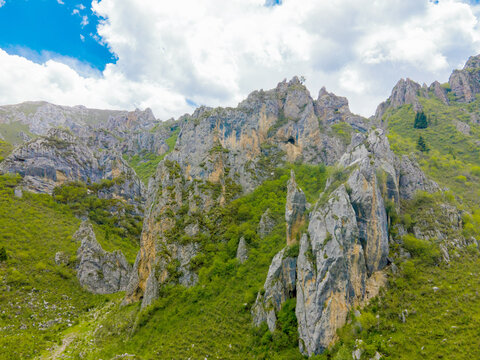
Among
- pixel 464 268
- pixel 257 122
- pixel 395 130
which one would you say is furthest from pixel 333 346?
pixel 395 130

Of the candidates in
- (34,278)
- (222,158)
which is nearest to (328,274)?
(222,158)

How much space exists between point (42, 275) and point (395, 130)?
110 metres

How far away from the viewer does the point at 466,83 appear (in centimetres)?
9969

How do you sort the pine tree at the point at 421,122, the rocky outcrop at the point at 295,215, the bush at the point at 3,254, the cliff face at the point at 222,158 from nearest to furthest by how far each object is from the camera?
the rocky outcrop at the point at 295,215
the cliff face at the point at 222,158
the bush at the point at 3,254
the pine tree at the point at 421,122

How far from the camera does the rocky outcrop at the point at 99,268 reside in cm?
4866

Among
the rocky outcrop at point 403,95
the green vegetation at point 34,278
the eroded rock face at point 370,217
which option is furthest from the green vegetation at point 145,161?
the rocky outcrop at point 403,95

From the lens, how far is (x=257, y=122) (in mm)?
66000

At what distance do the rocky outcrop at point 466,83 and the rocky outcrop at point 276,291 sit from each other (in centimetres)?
12336

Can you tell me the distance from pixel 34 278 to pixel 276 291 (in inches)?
1831

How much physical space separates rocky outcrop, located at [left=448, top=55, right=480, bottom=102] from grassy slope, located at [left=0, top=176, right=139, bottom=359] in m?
149

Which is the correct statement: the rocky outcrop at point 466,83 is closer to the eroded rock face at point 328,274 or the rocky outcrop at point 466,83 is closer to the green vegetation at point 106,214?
the eroded rock face at point 328,274

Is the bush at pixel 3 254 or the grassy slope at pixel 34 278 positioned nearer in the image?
the grassy slope at pixel 34 278

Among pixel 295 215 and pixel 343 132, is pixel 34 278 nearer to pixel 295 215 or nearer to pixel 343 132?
pixel 295 215

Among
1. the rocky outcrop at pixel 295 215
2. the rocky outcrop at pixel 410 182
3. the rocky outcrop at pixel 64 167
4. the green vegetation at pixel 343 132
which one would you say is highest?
the green vegetation at pixel 343 132
